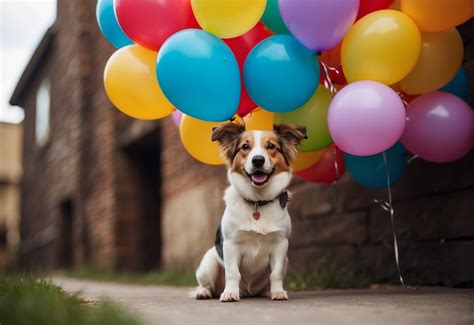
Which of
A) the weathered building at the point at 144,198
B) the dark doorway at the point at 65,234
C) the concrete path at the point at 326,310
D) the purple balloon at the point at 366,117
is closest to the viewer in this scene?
the concrete path at the point at 326,310

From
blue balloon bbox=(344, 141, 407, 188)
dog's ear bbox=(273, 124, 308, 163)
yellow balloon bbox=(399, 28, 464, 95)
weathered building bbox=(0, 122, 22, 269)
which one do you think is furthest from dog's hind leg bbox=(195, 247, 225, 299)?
weathered building bbox=(0, 122, 22, 269)

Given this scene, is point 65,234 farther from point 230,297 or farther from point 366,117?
point 366,117

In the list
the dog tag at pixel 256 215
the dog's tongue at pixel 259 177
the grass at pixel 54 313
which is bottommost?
the grass at pixel 54 313

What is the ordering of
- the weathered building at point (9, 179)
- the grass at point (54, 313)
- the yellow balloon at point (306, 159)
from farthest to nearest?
the weathered building at point (9, 179), the yellow balloon at point (306, 159), the grass at point (54, 313)

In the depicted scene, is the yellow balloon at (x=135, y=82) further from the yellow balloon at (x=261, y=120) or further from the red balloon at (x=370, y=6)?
the red balloon at (x=370, y=6)

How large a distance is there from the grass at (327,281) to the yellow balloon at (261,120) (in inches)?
49.8

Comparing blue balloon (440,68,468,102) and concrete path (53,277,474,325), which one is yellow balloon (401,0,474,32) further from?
concrete path (53,277,474,325)

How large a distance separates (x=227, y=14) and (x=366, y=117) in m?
0.87

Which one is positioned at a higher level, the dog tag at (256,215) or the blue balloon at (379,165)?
the blue balloon at (379,165)

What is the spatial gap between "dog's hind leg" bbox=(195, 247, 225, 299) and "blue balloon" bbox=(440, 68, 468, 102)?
1698mm

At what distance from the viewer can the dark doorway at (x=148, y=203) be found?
956 cm

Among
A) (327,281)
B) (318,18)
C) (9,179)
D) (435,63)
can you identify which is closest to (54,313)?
(318,18)

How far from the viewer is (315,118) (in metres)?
3.54

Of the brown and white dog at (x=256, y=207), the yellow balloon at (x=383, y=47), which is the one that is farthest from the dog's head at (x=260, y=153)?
the yellow balloon at (x=383, y=47)
